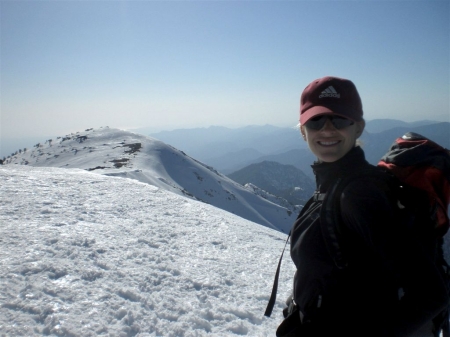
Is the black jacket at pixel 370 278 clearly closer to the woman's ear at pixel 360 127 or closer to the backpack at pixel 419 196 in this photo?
the backpack at pixel 419 196

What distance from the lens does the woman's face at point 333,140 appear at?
2.37 metres

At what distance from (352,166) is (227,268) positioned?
4.96m

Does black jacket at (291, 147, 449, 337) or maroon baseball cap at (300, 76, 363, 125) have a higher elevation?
maroon baseball cap at (300, 76, 363, 125)

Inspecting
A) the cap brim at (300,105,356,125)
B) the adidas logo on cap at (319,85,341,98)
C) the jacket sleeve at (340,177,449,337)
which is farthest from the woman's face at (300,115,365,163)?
the jacket sleeve at (340,177,449,337)

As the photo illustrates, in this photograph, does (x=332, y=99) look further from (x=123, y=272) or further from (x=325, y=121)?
(x=123, y=272)

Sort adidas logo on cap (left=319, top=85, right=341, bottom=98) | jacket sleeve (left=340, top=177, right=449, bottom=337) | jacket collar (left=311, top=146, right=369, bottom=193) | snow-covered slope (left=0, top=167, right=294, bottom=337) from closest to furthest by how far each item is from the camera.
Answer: jacket sleeve (left=340, top=177, right=449, bottom=337) < jacket collar (left=311, top=146, right=369, bottom=193) < adidas logo on cap (left=319, top=85, right=341, bottom=98) < snow-covered slope (left=0, top=167, right=294, bottom=337)

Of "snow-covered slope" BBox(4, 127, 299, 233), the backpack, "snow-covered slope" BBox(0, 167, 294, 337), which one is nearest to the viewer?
the backpack

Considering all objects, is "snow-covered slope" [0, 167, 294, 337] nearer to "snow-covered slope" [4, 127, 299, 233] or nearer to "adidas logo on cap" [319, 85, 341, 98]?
"adidas logo on cap" [319, 85, 341, 98]

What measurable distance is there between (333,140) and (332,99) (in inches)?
14.2

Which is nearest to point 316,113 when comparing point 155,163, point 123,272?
point 123,272

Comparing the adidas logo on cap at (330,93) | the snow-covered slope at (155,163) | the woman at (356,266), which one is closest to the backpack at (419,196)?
the woman at (356,266)

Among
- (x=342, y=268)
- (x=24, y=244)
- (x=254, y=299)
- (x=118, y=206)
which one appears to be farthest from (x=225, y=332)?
(x=118, y=206)

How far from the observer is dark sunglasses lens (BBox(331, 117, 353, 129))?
2.37 metres

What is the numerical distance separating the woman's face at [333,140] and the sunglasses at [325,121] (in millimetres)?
23
